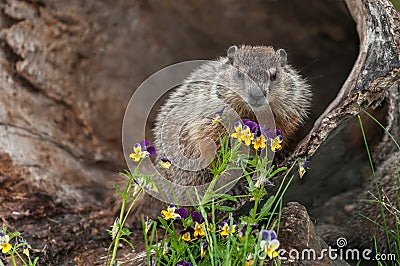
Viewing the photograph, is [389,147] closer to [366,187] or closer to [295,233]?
[366,187]

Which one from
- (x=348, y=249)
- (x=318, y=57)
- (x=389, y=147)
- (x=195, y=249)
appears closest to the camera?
(x=195, y=249)

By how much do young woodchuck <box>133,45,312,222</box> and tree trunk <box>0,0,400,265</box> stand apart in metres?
0.31

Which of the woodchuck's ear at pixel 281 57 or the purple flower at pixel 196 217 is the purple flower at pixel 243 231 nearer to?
the purple flower at pixel 196 217

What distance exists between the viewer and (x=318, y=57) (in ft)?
18.0

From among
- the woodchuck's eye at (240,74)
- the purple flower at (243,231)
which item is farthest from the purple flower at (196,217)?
the woodchuck's eye at (240,74)

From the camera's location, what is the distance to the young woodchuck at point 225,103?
3334 mm

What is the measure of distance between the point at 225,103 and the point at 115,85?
7.16 ft

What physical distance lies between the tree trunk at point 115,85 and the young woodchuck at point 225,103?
0.31 m

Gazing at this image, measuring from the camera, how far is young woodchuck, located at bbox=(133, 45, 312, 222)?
3.33 meters

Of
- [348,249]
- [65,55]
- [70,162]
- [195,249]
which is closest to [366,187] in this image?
[348,249]

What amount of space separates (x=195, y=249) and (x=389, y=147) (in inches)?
80.9

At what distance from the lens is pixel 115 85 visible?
5395 mm

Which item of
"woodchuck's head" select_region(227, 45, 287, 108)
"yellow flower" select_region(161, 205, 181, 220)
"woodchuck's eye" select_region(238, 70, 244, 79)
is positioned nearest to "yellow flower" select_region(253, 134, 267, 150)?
"yellow flower" select_region(161, 205, 181, 220)

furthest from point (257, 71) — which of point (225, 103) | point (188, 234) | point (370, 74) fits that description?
point (188, 234)
